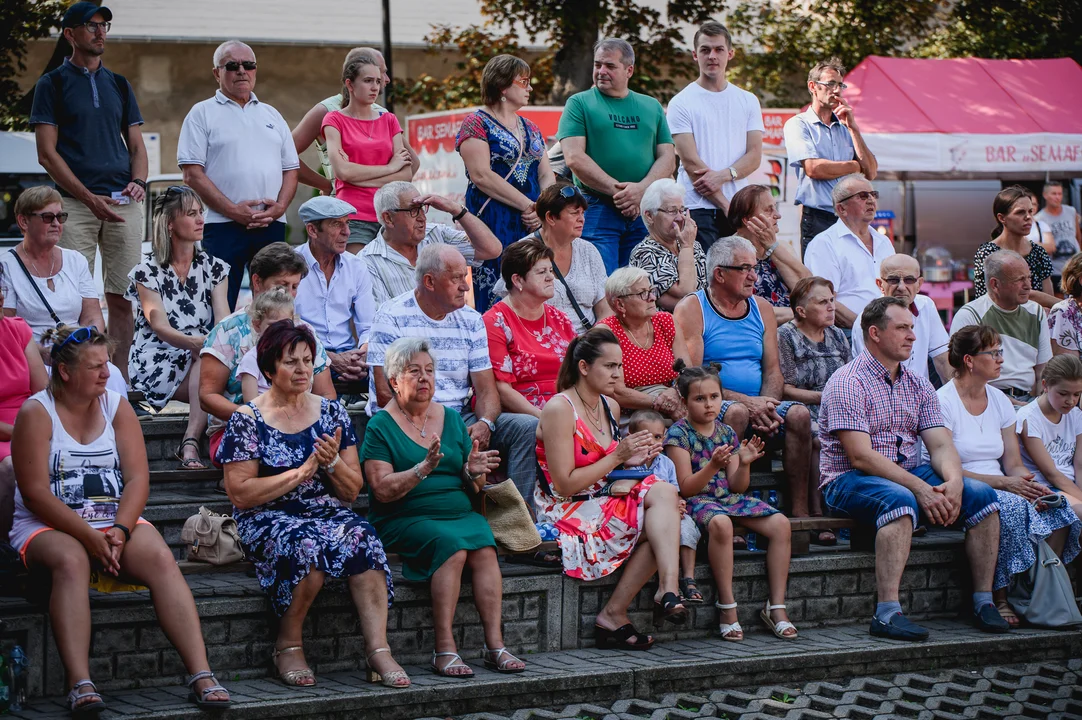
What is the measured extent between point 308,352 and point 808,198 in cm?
447

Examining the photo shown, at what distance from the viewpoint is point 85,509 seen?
5203 mm

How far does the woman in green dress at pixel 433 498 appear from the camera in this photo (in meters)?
5.59

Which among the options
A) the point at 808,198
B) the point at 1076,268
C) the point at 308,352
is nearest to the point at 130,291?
the point at 308,352

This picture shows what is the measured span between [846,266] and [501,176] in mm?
2157

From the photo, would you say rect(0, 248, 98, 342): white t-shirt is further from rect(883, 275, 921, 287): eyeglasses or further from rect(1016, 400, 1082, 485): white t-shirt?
rect(1016, 400, 1082, 485): white t-shirt

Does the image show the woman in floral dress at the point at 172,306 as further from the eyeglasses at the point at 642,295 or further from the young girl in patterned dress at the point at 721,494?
the young girl in patterned dress at the point at 721,494

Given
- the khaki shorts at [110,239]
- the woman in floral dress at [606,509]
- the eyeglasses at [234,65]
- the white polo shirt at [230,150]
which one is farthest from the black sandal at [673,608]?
the eyeglasses at [234,65]

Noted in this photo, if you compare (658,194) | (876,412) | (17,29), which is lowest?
(876,412)

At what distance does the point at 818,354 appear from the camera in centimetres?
756

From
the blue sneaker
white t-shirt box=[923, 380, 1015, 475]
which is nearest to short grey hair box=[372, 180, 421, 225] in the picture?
white t-shirt box=[923, 380, 1015, 475]

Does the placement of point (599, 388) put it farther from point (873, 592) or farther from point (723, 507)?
point (873, 592)

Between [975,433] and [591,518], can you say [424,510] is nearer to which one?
[591,518]

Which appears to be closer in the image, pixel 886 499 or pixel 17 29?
pixel 886 499

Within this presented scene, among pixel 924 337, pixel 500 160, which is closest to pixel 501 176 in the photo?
pixel 500 160
